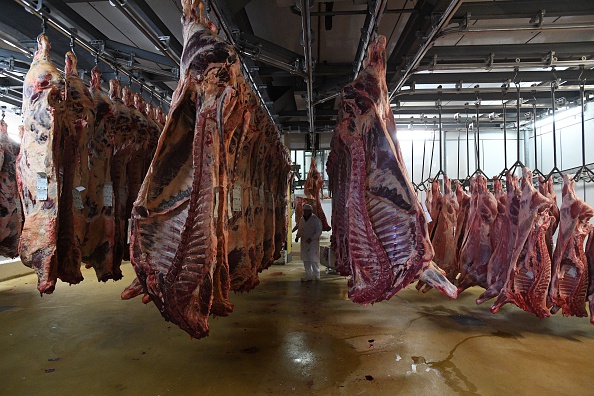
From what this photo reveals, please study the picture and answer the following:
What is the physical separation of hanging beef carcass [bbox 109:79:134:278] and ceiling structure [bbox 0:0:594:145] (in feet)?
2.27

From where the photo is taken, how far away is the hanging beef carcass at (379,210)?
99.0 inches

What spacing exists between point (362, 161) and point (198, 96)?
1.28 meters

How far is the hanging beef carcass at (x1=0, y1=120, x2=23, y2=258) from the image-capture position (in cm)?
470

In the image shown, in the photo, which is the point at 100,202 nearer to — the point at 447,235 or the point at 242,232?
the point at 242,232

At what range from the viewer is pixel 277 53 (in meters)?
4.54

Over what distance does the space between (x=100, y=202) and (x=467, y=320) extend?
14.4 ft

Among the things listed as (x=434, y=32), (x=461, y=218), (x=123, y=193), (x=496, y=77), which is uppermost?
(x=496, y=77)

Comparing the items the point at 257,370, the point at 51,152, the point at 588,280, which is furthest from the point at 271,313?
the point at 588,280

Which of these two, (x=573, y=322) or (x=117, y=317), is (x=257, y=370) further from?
(x=573, y=322)

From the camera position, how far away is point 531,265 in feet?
13.2

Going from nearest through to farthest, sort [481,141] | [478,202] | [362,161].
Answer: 1. [362,161]
2. [478,202]
3. [481,141]

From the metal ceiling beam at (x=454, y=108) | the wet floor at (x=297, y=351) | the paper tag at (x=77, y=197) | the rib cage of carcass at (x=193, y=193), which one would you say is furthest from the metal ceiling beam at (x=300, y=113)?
the rib cage of carcass at (x=193, y=193)

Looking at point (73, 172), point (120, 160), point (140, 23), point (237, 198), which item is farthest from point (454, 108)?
point (73, 172)

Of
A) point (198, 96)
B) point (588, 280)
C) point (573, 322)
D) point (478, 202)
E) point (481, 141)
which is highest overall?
point (481, 141)
